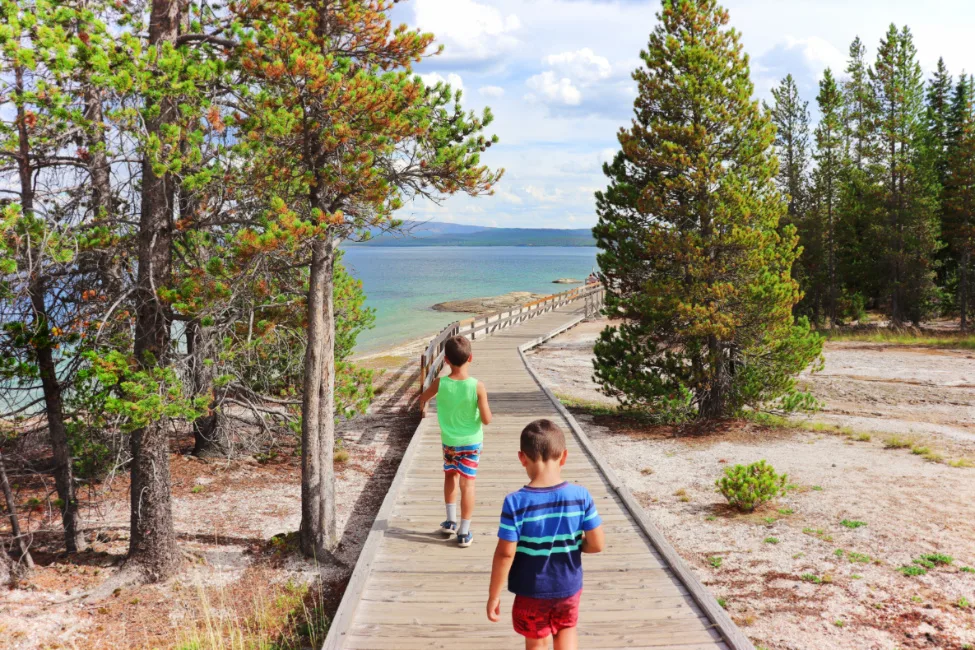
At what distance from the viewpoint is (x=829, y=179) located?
33.1m

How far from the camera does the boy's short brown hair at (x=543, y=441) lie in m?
3.23

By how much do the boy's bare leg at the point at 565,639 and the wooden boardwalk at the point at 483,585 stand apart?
1.36 m

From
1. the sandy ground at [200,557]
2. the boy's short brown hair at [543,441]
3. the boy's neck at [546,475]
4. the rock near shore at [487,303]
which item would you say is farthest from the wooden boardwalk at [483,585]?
the rock near shore at [487,303]

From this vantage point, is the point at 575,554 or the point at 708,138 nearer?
the point at 575,554

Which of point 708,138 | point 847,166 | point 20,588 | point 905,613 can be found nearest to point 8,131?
point 20,588

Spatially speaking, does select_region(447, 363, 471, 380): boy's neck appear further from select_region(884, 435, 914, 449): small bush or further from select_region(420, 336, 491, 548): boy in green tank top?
select_region(884, 435, 914, 449): small bush

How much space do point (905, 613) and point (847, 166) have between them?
3474 centimetres

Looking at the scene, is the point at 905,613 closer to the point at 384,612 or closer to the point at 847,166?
the point at 384,612

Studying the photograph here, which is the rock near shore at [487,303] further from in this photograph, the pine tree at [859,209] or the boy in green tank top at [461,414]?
the boy in green tank top at [461,414]

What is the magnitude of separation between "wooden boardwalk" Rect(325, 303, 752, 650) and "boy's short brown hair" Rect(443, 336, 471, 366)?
1.99 metres

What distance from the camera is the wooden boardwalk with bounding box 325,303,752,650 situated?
476 cm

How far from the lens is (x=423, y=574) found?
18.7ft

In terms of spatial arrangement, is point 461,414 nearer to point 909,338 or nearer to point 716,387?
point 716,387

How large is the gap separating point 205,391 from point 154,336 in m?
1.08
